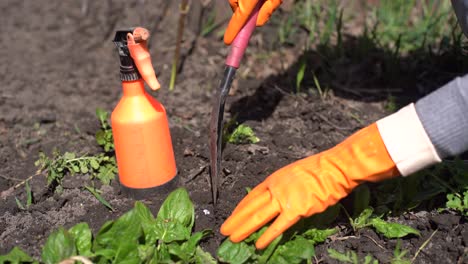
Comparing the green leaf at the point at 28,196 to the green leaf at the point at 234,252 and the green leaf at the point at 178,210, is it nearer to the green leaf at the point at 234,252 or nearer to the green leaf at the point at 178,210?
the green leaf at the point at 178,210

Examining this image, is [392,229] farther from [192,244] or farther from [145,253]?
[145,253]

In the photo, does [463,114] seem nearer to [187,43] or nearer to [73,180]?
[73,180]

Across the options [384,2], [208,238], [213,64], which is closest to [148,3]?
[213,64]

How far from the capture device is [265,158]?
2.03 m

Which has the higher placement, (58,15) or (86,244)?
(58,15)

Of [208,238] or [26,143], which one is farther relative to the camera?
[26,143]

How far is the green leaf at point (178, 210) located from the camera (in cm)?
167

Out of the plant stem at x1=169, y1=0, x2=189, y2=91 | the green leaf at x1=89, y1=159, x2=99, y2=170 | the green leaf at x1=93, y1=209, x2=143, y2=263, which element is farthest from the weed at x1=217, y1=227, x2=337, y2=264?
the plant stem at x1=169, y1=0, x2=189, y2=91

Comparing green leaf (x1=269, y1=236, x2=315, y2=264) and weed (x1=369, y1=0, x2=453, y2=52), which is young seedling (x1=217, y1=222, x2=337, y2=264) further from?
weed (x1=369, y1=0, x2=453, y2=52)

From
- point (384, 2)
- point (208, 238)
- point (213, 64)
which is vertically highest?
point (384, 2)

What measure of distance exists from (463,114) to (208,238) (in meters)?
0.77

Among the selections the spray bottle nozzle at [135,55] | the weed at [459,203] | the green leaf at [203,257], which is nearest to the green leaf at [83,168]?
the spray bottle nozzle at [135,55]

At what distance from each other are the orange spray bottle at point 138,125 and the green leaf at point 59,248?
0.33 m

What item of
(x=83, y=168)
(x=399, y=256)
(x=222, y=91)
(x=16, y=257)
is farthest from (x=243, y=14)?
(x=16, y=257)
